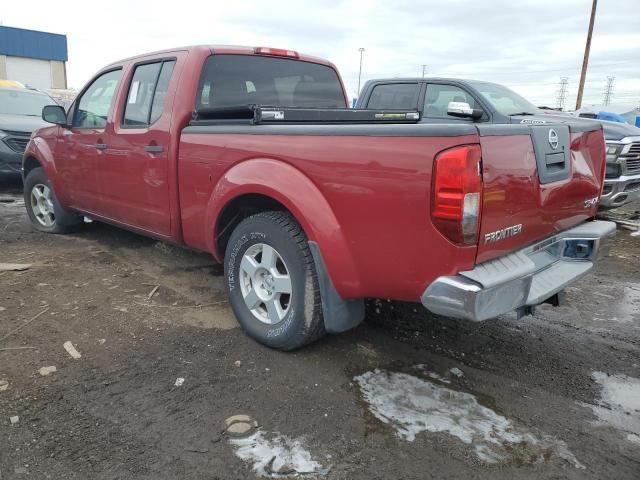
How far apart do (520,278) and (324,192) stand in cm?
108

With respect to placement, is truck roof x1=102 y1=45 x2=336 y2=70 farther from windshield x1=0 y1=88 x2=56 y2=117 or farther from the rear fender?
windshield x1=0 y1=88 x2=56 y2=117

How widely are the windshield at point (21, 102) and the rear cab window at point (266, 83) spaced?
735 centimetres

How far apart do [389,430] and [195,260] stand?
10.4 feet

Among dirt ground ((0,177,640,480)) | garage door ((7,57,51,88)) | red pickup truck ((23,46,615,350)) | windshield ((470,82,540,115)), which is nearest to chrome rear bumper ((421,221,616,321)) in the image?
red pickup truck ((23,46,615,350))

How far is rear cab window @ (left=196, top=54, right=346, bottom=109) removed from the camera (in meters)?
3.89

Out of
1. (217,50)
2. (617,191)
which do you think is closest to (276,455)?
(217,50)

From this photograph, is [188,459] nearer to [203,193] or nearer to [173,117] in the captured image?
[203,193]

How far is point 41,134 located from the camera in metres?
5.70

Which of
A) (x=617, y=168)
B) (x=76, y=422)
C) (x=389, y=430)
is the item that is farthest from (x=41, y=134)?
(x=617, y=168)

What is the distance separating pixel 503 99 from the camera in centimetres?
735

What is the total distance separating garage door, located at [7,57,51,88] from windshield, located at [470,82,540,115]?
154ft

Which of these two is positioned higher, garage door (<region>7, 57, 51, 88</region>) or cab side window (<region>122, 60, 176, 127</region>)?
garage door (<region>7, 57, 51, 88</region>)

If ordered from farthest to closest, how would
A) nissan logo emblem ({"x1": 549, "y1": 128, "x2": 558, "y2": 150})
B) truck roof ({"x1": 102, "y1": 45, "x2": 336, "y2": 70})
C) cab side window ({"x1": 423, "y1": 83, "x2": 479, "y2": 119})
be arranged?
cab side window ({"x1": 423, "y1": 83, "x2": 479, "y2": 119}), truck roof ({"x1": 102, "y1": 45, "x2": 336, "y2": 70}), nissan logo emblem ({"x1": 549, "y1": 128, "x2": 558, "y2": 150})

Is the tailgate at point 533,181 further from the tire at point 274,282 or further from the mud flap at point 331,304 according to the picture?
the tire at point 274,282
